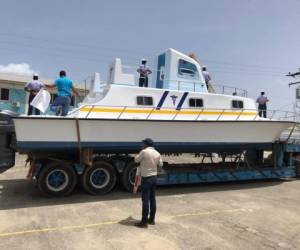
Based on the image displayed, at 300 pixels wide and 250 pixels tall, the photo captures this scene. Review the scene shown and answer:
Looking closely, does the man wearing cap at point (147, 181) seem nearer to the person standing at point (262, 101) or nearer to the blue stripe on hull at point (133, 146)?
the blue stripe on hull at point (133, 146)

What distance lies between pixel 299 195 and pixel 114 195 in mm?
5005

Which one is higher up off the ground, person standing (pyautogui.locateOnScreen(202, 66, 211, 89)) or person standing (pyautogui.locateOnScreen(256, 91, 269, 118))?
person standing (pyautogui.locateOnScreen(202, 66, 211, 89))

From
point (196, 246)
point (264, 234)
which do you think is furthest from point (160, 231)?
point (264, 234)

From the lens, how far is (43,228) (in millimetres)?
6051

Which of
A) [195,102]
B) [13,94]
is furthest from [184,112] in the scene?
[13,94]

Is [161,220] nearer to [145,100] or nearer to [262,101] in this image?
[145,100]

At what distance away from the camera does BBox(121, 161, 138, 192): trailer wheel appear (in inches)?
362

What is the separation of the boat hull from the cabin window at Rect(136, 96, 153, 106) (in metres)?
0.72

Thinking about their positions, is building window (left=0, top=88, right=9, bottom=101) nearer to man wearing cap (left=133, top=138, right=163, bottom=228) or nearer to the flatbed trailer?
the flatbed trailer

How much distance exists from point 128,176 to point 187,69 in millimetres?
4036

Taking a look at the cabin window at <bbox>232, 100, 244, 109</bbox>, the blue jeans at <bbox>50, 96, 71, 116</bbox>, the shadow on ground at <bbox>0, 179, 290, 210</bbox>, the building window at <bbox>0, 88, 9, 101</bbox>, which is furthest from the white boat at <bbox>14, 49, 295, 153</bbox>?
the building window at <bbox>0, 88, 9, 101</bbox>

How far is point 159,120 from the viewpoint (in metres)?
9.41

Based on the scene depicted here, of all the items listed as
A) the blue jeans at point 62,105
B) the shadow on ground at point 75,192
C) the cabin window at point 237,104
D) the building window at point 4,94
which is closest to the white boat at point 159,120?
the cabin window at point 237,104

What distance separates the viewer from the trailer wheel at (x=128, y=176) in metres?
9.19
